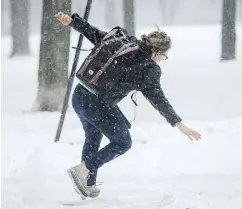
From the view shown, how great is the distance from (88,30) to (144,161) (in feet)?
7.25

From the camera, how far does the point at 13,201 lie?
4.79 metres

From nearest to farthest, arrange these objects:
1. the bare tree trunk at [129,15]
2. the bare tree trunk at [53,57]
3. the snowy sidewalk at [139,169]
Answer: the snowy sidewalk at [139,169] < the bare tree trunk at [53,57] < the bare tree trunk at [129,15]

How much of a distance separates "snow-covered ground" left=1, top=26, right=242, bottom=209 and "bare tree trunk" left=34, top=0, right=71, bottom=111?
0.95 ft

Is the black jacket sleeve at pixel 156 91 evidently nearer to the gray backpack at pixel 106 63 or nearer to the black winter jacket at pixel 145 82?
the black winter jacket at pixel 145 82

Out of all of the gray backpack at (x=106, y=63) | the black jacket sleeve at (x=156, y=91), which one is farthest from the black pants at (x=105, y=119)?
the black jacket sleeve at (x=156, y=91)

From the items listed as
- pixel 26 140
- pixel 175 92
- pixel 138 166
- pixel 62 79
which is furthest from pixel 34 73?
pixel 138 166

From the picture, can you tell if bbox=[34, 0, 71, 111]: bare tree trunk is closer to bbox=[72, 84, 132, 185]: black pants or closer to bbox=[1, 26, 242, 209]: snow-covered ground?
bbox=[1, 26, 242, 209]: snow-covered ground

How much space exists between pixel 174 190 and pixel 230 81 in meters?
7.26

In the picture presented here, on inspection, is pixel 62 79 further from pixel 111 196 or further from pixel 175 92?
pixel 111 196

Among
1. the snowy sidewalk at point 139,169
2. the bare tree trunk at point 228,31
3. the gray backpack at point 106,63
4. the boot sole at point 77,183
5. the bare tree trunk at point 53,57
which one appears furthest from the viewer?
the bare tree trunk at point 228,31

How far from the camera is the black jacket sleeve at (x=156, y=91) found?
13.8ft

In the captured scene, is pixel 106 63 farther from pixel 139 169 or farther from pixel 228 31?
pixel 228 31

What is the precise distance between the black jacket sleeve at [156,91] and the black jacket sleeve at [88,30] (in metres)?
0.54

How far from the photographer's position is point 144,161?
6.31 m
